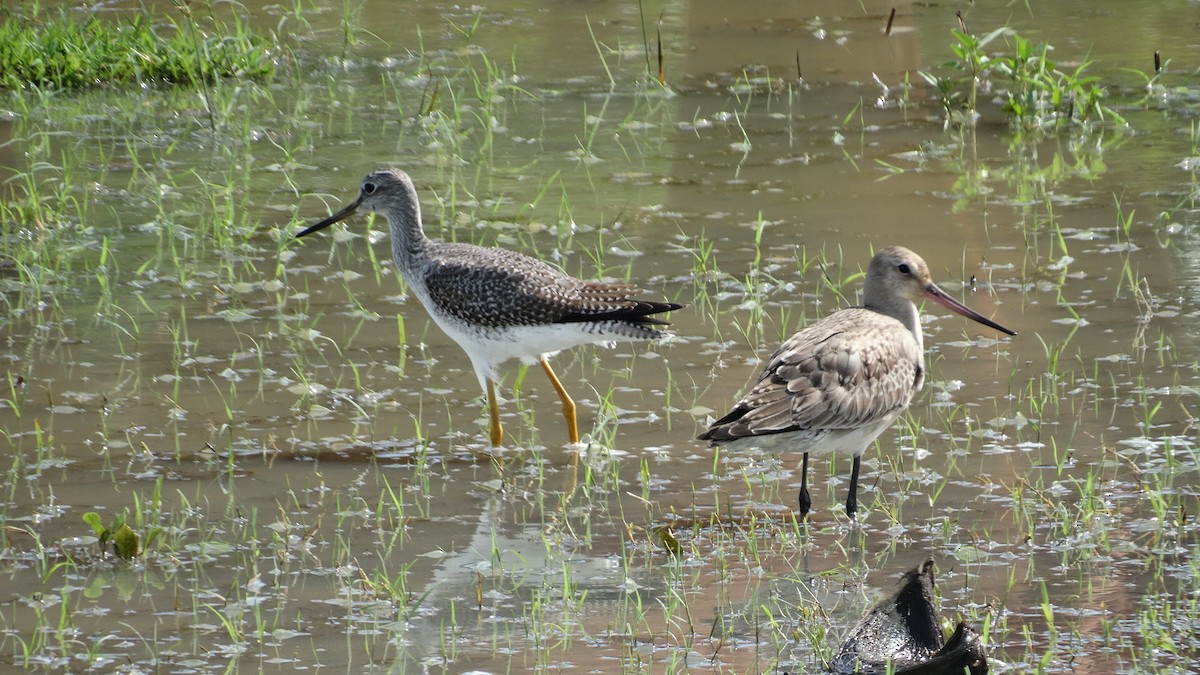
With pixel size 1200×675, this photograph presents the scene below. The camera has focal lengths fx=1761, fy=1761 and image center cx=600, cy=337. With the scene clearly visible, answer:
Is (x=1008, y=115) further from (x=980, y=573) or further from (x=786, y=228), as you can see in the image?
(x=980, y=573)

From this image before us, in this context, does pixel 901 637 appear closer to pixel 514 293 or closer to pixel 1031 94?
pixel 514 293

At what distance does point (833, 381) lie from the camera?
22.9ft

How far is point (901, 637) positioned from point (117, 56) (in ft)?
32.5

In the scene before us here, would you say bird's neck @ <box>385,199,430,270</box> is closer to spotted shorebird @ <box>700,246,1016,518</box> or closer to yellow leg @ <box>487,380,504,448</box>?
yellow leg @ <box>487,380,504,448</box>

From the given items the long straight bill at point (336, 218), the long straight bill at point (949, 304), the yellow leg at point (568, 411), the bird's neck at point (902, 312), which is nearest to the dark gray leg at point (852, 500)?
the bird's neck at point (902, 312)

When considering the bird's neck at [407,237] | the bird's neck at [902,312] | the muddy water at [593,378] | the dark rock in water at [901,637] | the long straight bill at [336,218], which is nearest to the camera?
the dark rock in water at [901,637]

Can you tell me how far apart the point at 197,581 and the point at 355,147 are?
6209 mm

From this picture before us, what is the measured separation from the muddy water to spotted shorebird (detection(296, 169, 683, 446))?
316 mm

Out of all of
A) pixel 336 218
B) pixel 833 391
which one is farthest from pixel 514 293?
pixel 833 391

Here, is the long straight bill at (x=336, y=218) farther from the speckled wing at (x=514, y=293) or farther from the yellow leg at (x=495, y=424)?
the yellow leg at (x=495, y=424)

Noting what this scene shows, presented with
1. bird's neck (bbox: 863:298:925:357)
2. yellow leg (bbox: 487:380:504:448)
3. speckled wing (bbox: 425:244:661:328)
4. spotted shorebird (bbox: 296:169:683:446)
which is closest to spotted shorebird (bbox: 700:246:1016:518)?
bird's neck (bbox: 863:298:925:357)

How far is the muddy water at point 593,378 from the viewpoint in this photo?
6.09 m

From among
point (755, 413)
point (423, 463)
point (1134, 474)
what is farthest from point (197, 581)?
point (1134, 474)

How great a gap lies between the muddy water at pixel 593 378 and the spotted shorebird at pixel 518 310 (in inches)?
12.4
